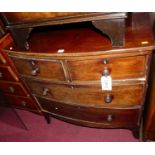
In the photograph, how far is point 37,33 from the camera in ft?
4.96

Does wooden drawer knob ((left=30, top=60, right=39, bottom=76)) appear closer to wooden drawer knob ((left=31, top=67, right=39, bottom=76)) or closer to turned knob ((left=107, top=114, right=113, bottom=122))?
wooden drawer knob ((left=31, top=67, right=39, bottom=76))

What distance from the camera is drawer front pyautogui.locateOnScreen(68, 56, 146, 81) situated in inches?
43.9

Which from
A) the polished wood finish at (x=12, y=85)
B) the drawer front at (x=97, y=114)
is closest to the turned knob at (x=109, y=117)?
the drawer front at (x=97, y=114)

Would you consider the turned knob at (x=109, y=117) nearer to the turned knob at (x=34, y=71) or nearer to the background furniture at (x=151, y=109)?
the background furniture at (x=151, y=109)

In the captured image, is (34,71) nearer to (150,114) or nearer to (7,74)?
(7,74)

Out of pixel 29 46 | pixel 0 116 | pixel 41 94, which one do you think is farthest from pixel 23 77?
pixel 0 116

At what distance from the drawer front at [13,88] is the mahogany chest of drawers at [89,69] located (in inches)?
7.0

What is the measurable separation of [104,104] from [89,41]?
0.51m

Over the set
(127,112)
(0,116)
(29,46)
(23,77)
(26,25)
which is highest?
(26,25)

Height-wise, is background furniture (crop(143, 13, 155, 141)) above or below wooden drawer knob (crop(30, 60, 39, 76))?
below

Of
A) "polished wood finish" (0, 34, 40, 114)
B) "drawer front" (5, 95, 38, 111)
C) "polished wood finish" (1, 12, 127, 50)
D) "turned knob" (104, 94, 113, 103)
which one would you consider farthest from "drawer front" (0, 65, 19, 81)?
"turned knob" (104, 94, 113, 103)

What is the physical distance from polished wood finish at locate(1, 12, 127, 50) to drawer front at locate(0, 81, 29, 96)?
2.29 feet

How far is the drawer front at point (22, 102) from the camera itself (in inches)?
77.1

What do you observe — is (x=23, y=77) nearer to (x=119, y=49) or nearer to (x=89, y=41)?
(x=89, y=41)
